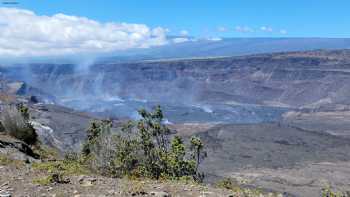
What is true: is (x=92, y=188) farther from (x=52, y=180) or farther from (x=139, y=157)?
(x=139, y=157)

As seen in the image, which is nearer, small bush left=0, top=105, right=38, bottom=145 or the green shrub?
small bush left=0, top=105, right=38, bottom=145

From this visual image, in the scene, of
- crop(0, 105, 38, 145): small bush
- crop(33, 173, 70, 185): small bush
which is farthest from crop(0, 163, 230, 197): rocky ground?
crop(0, 105, 38, 145): small bush

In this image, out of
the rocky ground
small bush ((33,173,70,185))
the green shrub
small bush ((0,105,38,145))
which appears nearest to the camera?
the rocky ground

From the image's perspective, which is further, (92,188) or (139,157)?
(139,157)

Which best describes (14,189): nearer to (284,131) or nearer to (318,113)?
(284,131)

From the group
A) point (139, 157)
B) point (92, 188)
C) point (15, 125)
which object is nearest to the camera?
point (92, 188)

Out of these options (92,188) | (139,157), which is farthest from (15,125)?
(92,188)

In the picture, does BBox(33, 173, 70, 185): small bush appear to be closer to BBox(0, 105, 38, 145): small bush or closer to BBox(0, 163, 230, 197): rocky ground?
BBox(0, 163, 230, 197): rocky ground

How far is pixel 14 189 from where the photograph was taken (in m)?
10.0

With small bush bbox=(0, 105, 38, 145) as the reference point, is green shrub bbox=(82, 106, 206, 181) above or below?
below

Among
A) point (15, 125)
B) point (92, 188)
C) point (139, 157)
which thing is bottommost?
point (139, 157)

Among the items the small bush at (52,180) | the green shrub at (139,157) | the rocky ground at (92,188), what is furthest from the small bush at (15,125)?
the small bush at (52,180)

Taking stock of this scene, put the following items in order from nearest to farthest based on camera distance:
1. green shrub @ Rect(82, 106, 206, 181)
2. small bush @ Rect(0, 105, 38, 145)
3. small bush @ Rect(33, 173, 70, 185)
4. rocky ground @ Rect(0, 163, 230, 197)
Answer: rocky ground @ Rect(0, 163, 230, 197) < small bush @ Rect(33, 173, 70, 185) < small bush @ Rect(0, 105, 38, 145) < green shrub @ Rect(82, 106, 206, 181)

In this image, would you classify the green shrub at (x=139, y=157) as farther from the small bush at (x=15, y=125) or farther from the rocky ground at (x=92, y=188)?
the rocky ground at (x=92, y=188)
